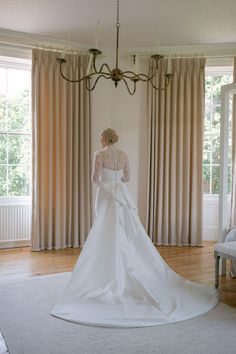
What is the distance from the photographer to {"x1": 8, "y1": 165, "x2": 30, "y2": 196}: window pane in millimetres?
5598

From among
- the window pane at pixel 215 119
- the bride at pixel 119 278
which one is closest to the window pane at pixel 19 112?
the bride at pixel 119 278

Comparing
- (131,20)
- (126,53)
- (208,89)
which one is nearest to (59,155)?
(126,53)

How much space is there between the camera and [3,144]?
552 centimetres

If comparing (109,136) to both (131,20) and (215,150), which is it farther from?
(215,150)

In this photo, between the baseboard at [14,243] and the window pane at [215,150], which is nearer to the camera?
the baseboard at [14,243]

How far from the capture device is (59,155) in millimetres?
5430

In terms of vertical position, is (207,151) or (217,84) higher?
(217,84)

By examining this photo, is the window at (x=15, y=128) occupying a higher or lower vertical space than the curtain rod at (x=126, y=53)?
lower

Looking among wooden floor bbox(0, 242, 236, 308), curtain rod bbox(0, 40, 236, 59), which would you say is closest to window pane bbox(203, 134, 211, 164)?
curtain rod bbox(0, 40, 236, 59)

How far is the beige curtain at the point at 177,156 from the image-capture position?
570 centimetres

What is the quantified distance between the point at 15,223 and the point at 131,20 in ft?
10.7

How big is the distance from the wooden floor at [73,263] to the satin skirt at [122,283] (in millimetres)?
375

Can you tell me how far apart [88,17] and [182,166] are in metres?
2.57

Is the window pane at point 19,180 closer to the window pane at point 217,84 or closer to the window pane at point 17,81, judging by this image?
the window pane at point 17,81
